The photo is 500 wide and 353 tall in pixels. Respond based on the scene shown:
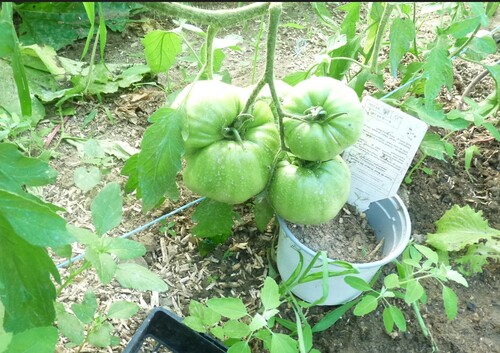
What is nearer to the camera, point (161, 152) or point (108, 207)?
point (108, 207)

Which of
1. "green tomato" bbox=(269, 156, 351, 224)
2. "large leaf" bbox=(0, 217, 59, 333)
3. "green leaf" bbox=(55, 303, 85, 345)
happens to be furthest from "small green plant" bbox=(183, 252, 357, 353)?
"large leaf" bbox=(0, 217, 59, 333)

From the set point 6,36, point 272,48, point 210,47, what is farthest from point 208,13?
point 6,36

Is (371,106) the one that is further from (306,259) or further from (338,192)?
(306,259)

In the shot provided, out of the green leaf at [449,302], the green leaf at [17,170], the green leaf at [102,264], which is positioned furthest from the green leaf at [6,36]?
the green leaf at [449,302]

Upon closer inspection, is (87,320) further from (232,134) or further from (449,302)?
(449,302)

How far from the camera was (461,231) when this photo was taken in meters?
1.56

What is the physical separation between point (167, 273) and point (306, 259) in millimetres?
388

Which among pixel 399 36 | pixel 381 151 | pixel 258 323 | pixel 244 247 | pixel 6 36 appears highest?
pixel 6 36

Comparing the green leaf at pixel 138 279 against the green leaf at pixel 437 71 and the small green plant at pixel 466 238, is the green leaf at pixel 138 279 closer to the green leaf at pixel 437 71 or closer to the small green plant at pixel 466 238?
the green leaf at pixel 437 71

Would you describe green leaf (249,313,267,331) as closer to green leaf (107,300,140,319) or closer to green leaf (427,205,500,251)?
green leaf (107,300,140,319)

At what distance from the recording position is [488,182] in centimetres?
182

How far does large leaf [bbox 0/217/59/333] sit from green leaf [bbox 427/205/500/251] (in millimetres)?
1097

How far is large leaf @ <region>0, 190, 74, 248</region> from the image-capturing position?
724 millimetres

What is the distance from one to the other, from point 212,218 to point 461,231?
71 centimetres
